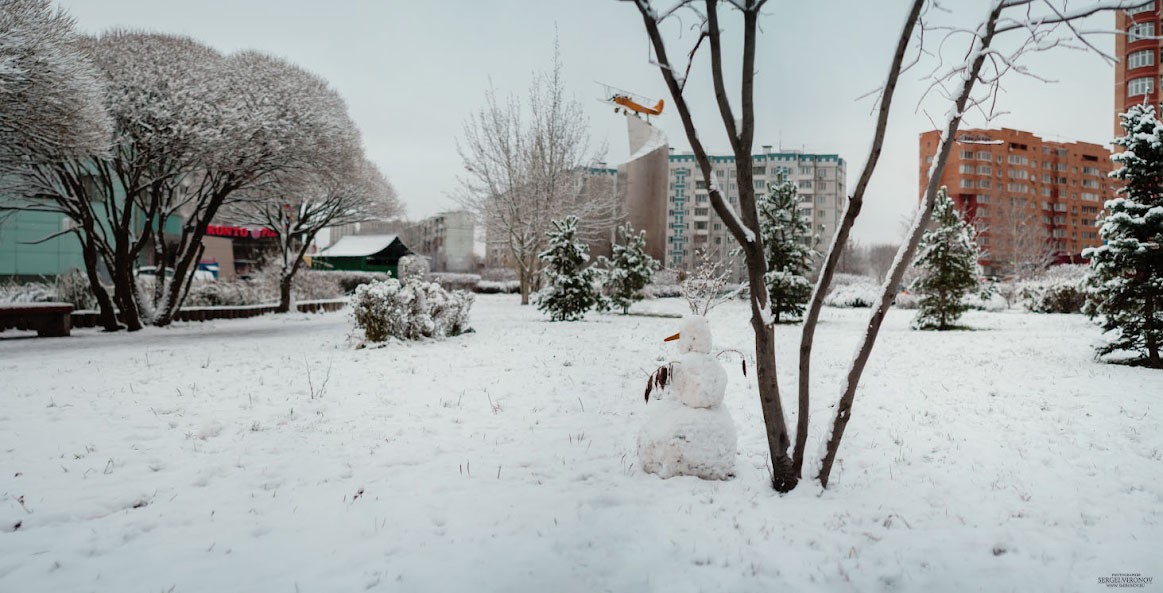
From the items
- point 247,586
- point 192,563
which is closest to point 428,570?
point 247,586

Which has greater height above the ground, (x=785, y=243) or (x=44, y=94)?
Answer: (x=44, y=94)

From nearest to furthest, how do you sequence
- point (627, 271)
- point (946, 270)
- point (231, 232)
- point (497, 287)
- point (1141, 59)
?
point (946, 270) < point (627, 271) < point (1141, 59) < point (497, 287) < point (231, 232)

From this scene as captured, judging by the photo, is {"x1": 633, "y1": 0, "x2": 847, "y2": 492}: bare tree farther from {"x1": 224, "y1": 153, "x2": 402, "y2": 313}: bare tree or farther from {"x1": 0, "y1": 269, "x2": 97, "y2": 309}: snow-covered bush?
{"x1": 0, "y1": 269, "x2": 97, "y2": 309}: snow-covered bush

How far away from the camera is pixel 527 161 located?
23109 mm

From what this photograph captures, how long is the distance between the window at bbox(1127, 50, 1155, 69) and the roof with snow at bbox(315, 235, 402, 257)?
43.4m

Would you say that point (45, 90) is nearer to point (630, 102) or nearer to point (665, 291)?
point (630, 102)

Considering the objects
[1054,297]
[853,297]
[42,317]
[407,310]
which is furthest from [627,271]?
[42,317]

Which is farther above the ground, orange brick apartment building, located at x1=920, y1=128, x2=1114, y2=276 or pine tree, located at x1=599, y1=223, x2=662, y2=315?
orange brick apartment building, located at x1=920, y1=128, x2=1114, y2=276

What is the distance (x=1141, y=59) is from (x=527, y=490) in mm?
37781

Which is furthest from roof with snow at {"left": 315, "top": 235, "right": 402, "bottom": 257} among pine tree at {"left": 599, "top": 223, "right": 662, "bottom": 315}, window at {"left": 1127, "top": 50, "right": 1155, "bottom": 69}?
window at {"left": 1127, "top": 50, "right": 1155, "bottom": 69}

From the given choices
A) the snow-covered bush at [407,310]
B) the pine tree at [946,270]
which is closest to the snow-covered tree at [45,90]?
the snow-covered bush at [407,310]

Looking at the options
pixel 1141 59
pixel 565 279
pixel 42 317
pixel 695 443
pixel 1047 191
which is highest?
pixel 1141 59

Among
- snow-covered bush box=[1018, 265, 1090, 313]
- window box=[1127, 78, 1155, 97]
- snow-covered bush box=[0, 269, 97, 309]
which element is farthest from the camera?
window box=[1127, 78, 1155, 97]

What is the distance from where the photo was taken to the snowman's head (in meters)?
3.83
